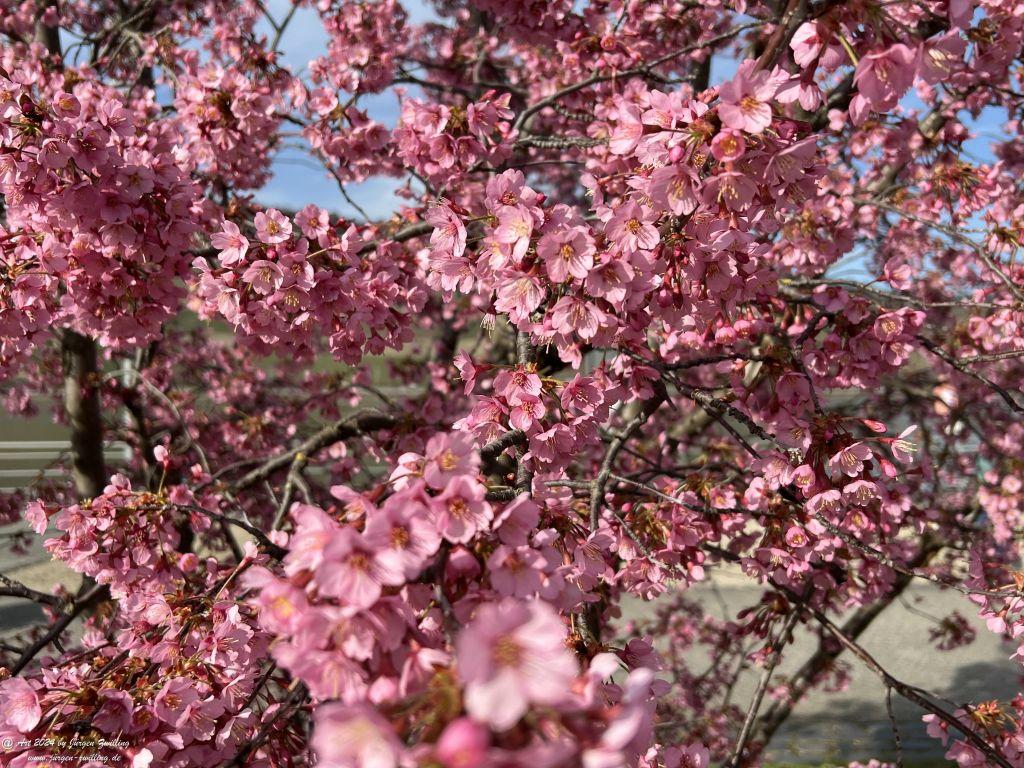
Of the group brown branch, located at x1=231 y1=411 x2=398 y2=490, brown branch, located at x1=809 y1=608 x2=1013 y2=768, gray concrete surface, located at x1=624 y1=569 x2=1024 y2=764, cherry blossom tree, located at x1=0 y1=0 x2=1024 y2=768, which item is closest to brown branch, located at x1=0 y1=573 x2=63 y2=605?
cherry blossom tree, located at x1=0 y1=0 x2=1024 y2=768

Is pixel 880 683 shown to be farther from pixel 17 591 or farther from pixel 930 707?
pixel 17 591

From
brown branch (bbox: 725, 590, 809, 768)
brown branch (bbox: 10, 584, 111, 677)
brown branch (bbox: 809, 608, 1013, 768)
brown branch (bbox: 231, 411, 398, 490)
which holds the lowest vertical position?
brown branch (bbox: 809, 608, 1013, 768)

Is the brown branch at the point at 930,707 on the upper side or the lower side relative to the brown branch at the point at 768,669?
lower

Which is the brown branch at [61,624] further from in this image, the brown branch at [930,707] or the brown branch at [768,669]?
the brown branch at [930,707]

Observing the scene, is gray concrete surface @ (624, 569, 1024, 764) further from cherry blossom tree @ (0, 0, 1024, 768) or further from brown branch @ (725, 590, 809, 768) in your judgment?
cherry blossom tree @ (0, 0, 1024, 768)


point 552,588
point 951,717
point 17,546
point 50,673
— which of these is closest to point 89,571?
point 50,673

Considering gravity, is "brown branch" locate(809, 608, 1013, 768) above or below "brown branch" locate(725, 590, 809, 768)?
below

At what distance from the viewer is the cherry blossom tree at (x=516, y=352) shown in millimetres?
1047

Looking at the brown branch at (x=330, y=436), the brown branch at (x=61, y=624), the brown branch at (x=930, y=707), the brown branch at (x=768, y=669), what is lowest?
the brown branch at (x=930, y=707)

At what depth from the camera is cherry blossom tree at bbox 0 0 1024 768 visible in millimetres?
1047

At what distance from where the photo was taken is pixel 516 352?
2793 millimetres

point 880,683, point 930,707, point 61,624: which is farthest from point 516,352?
point 880,683

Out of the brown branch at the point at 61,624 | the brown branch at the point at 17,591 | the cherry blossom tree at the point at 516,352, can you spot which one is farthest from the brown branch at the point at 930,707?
the brown branch at the point at 17,591

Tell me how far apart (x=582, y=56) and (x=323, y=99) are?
5.05 ft
